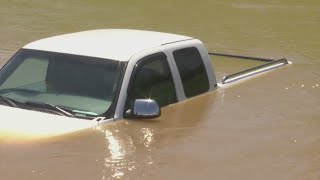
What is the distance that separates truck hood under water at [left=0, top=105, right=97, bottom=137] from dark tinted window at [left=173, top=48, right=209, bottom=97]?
1.59 meters

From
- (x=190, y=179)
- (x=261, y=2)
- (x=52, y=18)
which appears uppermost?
(x=190, y=179)

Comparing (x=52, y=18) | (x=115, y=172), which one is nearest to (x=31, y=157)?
(x=115, y=172)

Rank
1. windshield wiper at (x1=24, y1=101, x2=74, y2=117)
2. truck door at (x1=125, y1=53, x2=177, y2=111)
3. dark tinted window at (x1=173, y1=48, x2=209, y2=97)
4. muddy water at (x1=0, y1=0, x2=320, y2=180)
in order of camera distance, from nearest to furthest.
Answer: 1. muddy water at (x1=0, y1=0, x2=320, y2=180)
2. windshield wiper at (x1=24, y1=101, x2=74, y2=117)
3. truck door at (x1=125, y1=53, x2=177, y2=111)
4. dark tinted window at (x1=173, y1=48, x2=209, y2=97)

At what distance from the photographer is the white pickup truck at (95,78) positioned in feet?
19.3

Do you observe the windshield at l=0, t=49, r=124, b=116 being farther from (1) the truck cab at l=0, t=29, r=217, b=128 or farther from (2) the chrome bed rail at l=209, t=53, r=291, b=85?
(2) the chrome bed rail at l=209, t=53, r=291, b=85

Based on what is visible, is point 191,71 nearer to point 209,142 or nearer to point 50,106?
point 209,142

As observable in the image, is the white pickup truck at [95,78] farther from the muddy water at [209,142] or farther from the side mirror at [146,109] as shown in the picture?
the muddy water at [209,142]

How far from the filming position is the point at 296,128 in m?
7.17

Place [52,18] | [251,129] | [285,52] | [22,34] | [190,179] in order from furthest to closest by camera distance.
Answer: [52,18], [22,34], [285,52], [251,129], [190,179]

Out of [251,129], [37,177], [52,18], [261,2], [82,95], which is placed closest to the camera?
[37,177]

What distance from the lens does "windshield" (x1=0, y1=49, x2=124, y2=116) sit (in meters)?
5.97

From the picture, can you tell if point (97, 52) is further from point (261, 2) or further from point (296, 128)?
point (261, 2)

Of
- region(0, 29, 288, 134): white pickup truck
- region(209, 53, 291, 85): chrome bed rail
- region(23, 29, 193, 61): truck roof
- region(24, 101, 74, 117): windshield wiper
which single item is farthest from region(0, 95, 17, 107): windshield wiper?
→ region(209, 53, 291, 85): chrome bed rail

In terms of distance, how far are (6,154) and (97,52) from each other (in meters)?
1.52
